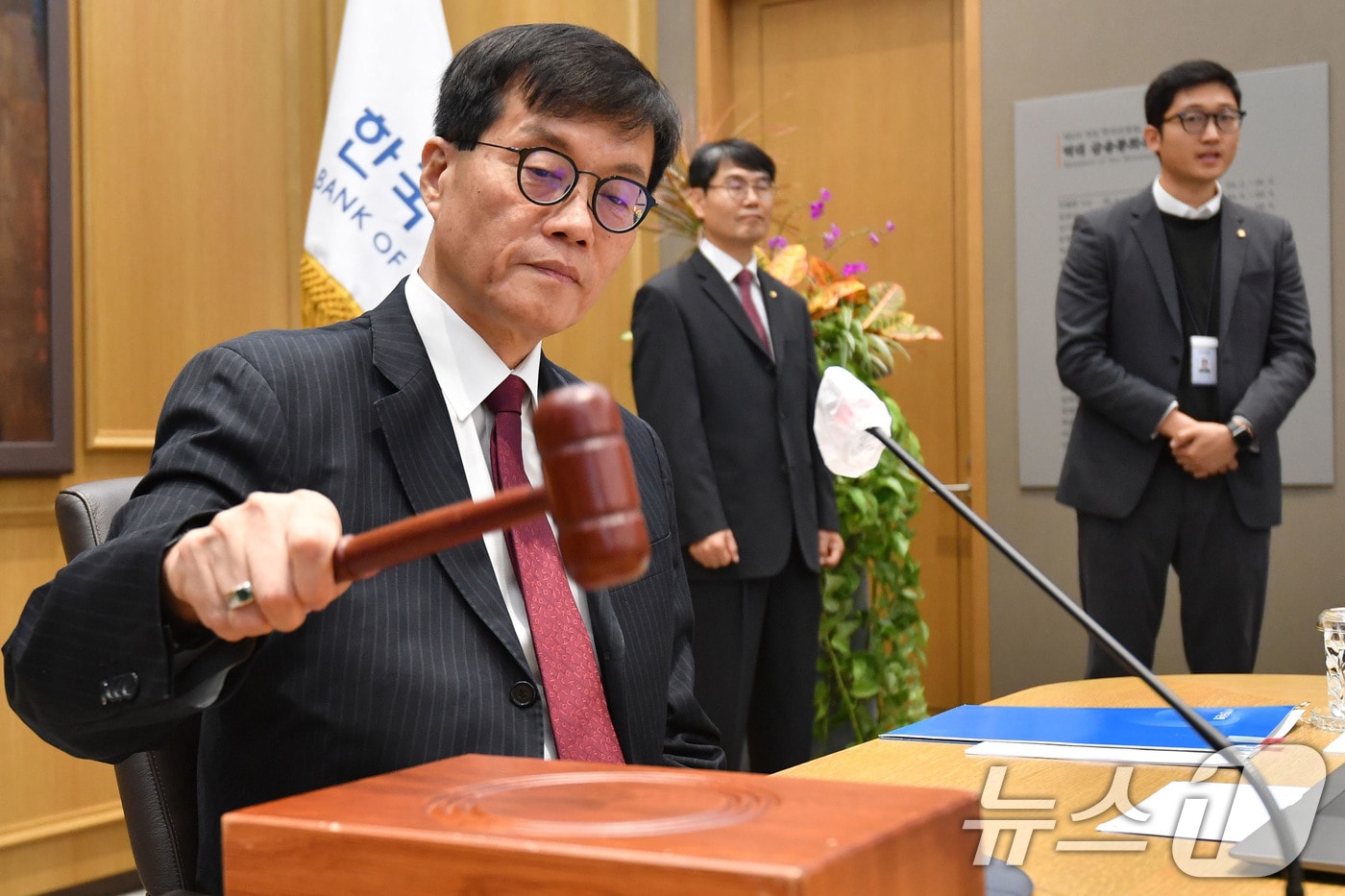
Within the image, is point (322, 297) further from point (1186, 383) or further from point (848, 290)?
point (1186, 383)

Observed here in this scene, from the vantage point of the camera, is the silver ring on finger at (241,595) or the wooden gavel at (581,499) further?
the silver ring on finger at (241,595)

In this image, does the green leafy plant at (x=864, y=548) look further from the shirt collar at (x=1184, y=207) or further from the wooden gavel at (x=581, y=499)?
the wooden gavel at (x=581, y=499)

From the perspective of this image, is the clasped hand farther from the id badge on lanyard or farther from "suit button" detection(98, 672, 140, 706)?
"suit button" detection(98, 672, 140, 706)

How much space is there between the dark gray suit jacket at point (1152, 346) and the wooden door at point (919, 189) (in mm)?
1118

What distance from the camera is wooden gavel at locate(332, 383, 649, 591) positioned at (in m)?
0.53

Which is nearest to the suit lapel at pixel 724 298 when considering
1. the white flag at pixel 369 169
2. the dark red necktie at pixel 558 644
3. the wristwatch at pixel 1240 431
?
the white flag at pixel 369 169

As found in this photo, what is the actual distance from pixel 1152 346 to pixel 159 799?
2683mm

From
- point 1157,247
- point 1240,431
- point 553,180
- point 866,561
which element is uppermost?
point 1157,247

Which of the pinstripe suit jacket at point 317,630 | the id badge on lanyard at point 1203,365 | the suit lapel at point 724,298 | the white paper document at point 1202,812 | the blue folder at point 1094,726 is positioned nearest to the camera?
the pinstripe suit jacket at point 317,630

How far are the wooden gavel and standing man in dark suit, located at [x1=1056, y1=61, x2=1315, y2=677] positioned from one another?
2.76 meters

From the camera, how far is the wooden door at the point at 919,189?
4488mm

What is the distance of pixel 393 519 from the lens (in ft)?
3.63

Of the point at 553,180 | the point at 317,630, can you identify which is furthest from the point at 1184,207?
the point at 317,630

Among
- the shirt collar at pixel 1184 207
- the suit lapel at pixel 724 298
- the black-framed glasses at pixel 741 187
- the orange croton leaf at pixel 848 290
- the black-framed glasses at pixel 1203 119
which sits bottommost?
the suit lapel at pixel 724 298
